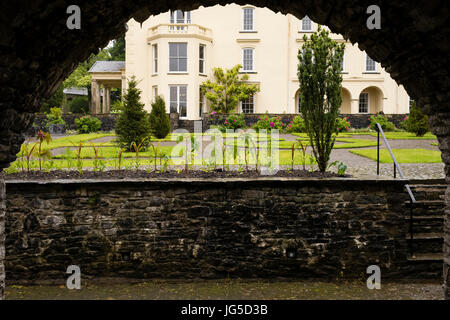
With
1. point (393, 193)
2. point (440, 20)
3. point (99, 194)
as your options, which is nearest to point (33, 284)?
point (99, 194)

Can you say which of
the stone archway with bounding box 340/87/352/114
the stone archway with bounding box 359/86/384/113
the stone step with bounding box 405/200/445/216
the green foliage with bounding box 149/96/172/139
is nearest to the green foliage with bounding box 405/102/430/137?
the stone archway with bounding box 340/87/352/114

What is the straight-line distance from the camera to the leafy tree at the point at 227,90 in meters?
27.5

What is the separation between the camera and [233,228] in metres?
7.35

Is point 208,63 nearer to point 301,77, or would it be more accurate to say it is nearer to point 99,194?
point 301,77

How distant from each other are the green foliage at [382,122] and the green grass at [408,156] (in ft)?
33.3

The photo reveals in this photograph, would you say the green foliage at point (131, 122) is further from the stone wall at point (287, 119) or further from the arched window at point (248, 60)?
the arched window at point (248, 60)

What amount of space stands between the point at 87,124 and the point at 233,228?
18722mm

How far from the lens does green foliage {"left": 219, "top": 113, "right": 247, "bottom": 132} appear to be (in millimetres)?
23138

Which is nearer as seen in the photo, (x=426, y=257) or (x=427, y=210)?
(x=426, y=257)

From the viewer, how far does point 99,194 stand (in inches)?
284

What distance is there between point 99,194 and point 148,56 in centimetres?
2302

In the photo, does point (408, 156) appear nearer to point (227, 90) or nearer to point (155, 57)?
point (227, 90)

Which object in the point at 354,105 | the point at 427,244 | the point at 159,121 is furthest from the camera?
the point at 354,105
